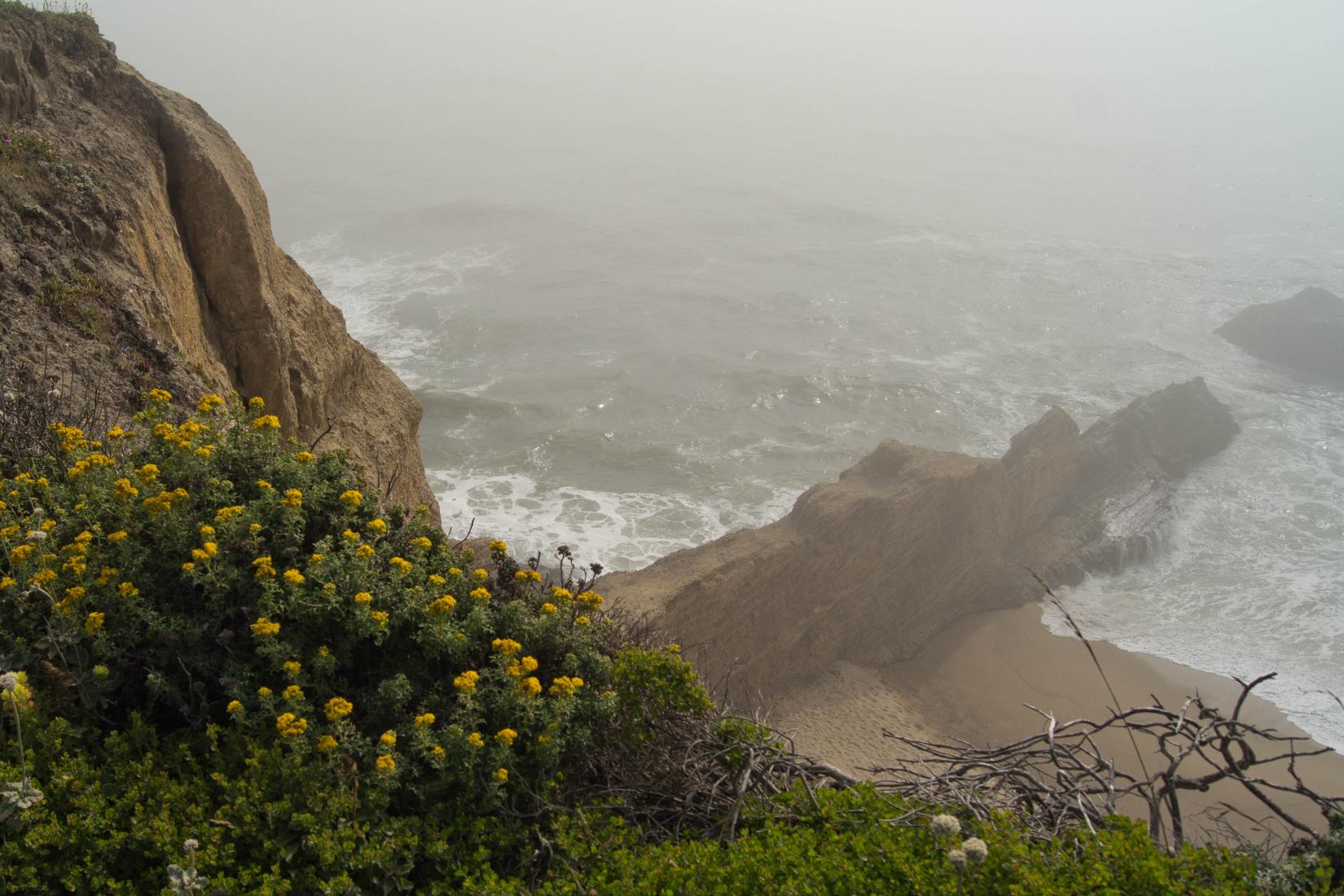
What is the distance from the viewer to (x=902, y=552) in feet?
59.9

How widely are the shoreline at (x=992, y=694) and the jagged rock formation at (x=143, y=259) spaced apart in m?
8.07

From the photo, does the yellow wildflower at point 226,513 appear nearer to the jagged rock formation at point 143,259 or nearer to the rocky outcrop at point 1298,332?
the jagged rock formation at point 143,259

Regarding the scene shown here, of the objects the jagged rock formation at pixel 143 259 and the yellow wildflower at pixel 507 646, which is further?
the jagged rock formation at pixel 143 259

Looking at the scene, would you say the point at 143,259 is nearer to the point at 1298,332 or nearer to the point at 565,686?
the point at 565,686

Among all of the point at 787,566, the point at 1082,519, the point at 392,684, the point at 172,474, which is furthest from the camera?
the point at 1082,519

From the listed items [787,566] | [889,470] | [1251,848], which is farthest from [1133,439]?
[1251,848]

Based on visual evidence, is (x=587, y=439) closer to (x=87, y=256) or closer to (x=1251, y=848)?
(x=87, y=256)

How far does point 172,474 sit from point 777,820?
11.9 feet

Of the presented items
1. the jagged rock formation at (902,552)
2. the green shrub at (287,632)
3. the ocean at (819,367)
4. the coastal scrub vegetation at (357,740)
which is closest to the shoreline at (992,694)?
the jagged rock formation at (902,552)

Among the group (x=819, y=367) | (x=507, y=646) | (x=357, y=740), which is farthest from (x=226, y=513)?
(x=819, y=367)

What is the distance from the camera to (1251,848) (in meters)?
4.66

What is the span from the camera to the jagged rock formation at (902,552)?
15406 mm

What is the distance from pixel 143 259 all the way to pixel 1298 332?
45764 millimetres

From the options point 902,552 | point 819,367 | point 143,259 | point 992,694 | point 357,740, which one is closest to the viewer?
point 357,740
